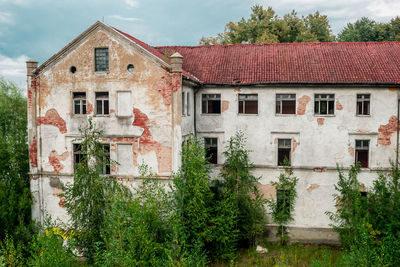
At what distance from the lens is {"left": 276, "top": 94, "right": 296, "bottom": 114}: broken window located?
19328 millimetres

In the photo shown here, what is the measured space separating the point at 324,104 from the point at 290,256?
28.8 feet

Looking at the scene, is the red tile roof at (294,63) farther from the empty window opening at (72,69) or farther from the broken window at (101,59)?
the empty window opening at (72,69)

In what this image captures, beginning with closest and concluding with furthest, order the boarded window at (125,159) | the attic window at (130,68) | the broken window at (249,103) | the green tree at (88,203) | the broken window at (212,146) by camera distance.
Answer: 1. the green tree at (88,203)
2. the attic window at (130,68)
3. the boarded window at (125,159)
4. the broken window at (249,103)
5. the broken window at (212,146)

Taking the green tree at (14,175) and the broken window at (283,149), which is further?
the broken window at (283,149)

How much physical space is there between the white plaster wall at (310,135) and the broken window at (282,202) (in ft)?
2.28

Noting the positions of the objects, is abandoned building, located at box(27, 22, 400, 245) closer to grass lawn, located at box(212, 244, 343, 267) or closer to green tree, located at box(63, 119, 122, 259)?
grass lawn, located at box(212, 244, 343, 267)

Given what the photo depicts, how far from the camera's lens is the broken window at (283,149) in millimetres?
19516

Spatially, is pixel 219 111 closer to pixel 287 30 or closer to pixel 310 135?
pixel 310 135

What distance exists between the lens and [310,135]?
19203 millimetres

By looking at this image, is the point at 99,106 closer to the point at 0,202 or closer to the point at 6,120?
the point at 0,202

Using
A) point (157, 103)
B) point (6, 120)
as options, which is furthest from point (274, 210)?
point (6, 120)

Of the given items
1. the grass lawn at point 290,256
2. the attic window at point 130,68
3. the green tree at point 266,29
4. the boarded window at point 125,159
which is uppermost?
the green tree at point 266,29

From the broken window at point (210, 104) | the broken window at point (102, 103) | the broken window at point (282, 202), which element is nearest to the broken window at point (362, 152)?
the broken window at point (282, 202)

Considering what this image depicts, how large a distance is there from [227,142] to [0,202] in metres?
13.4
